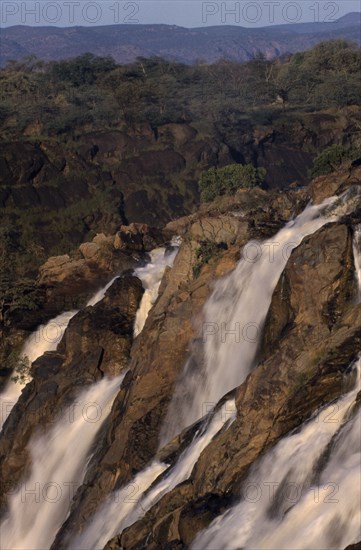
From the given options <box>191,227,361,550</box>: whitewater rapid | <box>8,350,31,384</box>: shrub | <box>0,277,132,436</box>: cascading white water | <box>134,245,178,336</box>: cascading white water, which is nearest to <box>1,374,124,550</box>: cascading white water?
<box>134,245,178,336</box>: cascading white water

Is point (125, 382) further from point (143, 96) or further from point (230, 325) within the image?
point (143, 96)

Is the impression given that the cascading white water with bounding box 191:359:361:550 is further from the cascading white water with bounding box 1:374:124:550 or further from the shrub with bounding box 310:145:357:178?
the shrub with bounding box 310:145:357:178

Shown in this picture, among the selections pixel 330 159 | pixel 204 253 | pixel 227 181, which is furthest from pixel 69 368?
pixel 227 181

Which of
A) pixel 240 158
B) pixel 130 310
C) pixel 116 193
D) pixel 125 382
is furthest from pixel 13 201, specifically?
pixel 125 382

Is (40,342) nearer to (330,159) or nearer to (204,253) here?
(204,253)

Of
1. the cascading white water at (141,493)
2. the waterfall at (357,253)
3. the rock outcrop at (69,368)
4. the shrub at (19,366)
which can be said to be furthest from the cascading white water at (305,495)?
the shrub at (19,366)

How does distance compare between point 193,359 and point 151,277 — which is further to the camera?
point 151,277
